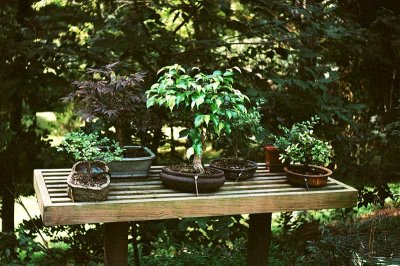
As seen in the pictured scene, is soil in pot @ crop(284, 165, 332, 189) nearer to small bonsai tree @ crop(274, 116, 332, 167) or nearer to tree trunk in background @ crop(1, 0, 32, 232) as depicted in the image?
small bonsai tree @ crop(274, 116, 332, 167)

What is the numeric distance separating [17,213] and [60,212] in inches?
248

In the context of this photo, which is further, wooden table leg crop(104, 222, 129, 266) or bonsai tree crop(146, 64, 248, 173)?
wooden table leg crop(104, 222, 129, 266)

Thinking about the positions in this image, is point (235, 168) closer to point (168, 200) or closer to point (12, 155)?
point (168, 200)

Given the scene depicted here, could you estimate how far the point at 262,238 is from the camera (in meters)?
3.85

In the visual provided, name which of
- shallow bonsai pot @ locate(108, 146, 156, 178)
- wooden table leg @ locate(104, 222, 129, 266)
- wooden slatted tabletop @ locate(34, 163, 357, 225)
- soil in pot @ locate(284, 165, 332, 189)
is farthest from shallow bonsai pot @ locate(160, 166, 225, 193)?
soil in pot @ locate(284, 165, 332, 189)

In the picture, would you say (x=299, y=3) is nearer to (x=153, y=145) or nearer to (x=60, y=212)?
(x=153, y=145)

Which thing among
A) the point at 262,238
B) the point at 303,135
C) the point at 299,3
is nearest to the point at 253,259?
the point at 262,238

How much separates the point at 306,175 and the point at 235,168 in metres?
0.42

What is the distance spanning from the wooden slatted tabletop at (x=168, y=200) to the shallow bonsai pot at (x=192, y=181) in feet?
0.12

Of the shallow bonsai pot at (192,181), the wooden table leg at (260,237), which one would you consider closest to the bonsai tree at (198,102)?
the shallow bonsai pot at (192,181)

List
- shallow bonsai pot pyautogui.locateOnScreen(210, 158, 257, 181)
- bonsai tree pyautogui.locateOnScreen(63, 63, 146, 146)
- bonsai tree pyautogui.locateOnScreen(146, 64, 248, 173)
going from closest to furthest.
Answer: bonsai tree pyautogui.locateOnScreen(146, 64, 248, 173), bonsai tree pyautogui.locateOnScreen(63, 63, 146, 146), shallow bonsai pot pyautogui.locateOnScreen(210, 158, 257, 181)

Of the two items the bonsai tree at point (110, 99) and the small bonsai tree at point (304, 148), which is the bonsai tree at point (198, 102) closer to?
the bonsai tree at point (110, 99)

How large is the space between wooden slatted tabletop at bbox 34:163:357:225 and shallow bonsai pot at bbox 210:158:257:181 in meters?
0.05

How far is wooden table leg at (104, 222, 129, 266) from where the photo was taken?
3162mm
